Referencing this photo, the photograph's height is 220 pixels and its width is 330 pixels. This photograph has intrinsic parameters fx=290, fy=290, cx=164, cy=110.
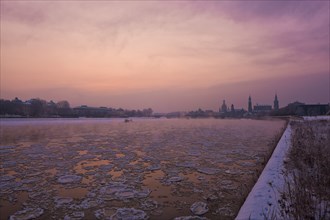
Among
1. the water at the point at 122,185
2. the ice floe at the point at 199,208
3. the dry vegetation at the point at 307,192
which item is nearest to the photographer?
the dry vegetation at the point at 307,192

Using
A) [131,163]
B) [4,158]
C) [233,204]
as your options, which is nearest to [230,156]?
[131,163]

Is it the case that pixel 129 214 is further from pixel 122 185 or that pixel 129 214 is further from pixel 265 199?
pixel 265 199

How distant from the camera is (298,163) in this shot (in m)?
9.80

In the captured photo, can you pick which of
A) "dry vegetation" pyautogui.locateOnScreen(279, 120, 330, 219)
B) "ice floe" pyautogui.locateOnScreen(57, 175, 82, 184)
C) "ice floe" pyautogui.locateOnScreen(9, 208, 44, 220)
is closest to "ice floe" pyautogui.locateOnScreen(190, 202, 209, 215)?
"dry vegetation" pyautogui.locateOnScreen(279, 120, 330, 219)

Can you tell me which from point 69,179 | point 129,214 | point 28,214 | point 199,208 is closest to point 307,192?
point 199,208

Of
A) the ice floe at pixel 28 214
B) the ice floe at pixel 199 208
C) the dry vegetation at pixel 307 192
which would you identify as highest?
the dry vegetation at pixel 307 192

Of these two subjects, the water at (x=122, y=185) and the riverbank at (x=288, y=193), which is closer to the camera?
the riverbank at (x=288, y=193)

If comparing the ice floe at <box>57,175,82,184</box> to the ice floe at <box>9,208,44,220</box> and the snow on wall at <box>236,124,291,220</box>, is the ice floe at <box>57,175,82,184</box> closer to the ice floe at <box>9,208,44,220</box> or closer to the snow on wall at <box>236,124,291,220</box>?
the ice floe at <box>9,208,44,220</box>

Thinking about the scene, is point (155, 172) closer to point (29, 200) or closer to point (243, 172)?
point (243, 172)

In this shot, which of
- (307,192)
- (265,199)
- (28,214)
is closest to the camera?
→ (307,192)

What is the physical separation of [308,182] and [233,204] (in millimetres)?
1924

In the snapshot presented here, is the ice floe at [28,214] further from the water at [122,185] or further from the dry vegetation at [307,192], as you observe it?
the dry vegetation at [307,192]

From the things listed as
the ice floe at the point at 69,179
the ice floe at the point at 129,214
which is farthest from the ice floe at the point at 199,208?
the ice floe at the point at 69,179

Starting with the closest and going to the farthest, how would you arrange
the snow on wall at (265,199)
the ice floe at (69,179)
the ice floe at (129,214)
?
the snow on wall at (265,199), the ice floe at (129,214), the ice floe at (69,179)
